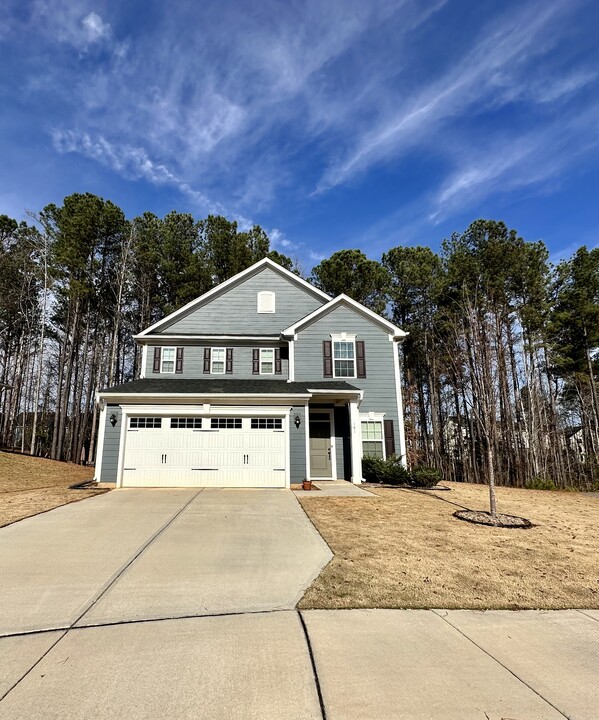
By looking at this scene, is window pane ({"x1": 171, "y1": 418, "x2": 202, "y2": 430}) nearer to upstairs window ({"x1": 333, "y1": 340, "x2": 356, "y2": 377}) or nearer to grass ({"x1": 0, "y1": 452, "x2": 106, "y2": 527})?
grass ({"x1": 0, "y1": 452, "x2": 106, "y2": 527})

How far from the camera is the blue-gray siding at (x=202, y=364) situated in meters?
16.7

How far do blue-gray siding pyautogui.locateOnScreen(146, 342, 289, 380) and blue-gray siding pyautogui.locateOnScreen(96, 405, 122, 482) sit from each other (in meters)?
4.44

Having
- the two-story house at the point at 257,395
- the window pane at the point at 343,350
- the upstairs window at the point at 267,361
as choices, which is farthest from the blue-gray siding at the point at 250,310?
the window pane at the point at 343,350

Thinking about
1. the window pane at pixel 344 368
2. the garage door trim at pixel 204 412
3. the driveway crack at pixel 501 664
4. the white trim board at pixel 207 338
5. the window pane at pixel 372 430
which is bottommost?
the driveway crack at pixel 501 664

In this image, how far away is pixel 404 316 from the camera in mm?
25453

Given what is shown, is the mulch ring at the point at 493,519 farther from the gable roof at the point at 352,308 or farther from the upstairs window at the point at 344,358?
the gable roof at the point at 352,308

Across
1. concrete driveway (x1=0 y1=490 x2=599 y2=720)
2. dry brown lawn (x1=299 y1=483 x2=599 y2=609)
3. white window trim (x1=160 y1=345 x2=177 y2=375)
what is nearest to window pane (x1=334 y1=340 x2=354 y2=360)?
white window trim (x1=160 y1=345 x2=177 y2=375)

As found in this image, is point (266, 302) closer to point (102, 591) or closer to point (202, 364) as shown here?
point (202, 364)

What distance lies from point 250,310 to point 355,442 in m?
7.79

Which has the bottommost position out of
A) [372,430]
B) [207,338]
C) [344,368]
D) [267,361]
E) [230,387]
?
[372,430]

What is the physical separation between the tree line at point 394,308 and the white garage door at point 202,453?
1085cm

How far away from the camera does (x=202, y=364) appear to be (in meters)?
16.9

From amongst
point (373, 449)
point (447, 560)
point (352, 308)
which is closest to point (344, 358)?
point (352, 308)

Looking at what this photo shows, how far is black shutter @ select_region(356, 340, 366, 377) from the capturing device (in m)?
15.5
